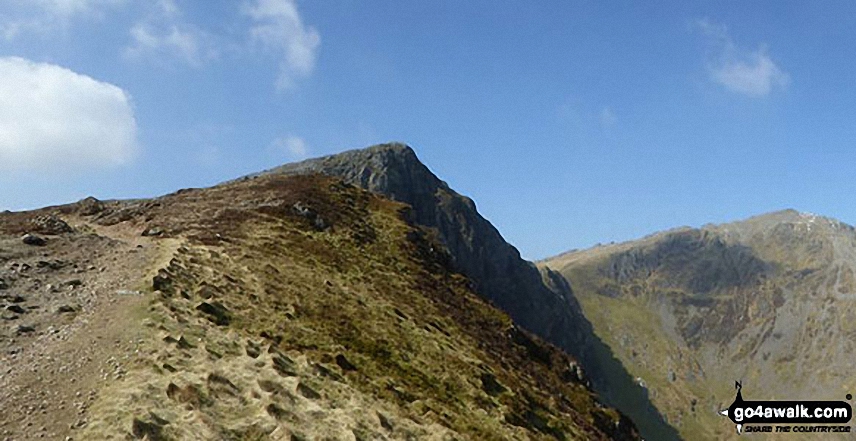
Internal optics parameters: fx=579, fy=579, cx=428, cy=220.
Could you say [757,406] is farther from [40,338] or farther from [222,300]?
[40,338]

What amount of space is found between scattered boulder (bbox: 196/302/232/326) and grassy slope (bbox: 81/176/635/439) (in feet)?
0.40

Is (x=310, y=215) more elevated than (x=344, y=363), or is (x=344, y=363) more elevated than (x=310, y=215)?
(x=310, y=215)

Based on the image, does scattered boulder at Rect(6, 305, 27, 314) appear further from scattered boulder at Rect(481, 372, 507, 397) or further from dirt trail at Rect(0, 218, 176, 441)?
scattered boulder at Rect(481, 372, 507, 397)

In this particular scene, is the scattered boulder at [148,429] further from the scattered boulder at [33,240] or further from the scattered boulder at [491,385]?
the scattered boulder at [33,240]

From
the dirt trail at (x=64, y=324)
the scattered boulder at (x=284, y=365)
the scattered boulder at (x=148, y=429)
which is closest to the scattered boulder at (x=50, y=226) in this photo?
the dirt trail at (x=64, y=324)

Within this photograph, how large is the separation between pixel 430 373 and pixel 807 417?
27715 mm

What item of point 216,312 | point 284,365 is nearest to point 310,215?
point 216,312

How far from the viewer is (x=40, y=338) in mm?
23781

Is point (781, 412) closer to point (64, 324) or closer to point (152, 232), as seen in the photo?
point (64, 324)

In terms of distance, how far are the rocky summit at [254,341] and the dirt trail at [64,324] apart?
0.08 metres

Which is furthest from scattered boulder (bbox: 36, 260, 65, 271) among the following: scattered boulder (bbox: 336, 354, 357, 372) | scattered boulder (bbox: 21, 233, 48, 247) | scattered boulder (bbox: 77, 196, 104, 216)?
scattered boulder (bbox: 77, 196, 104, 216)

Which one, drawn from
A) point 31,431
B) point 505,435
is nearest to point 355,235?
point 505,435

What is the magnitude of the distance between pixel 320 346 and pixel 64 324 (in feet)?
41.5

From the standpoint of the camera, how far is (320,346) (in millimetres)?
33000
